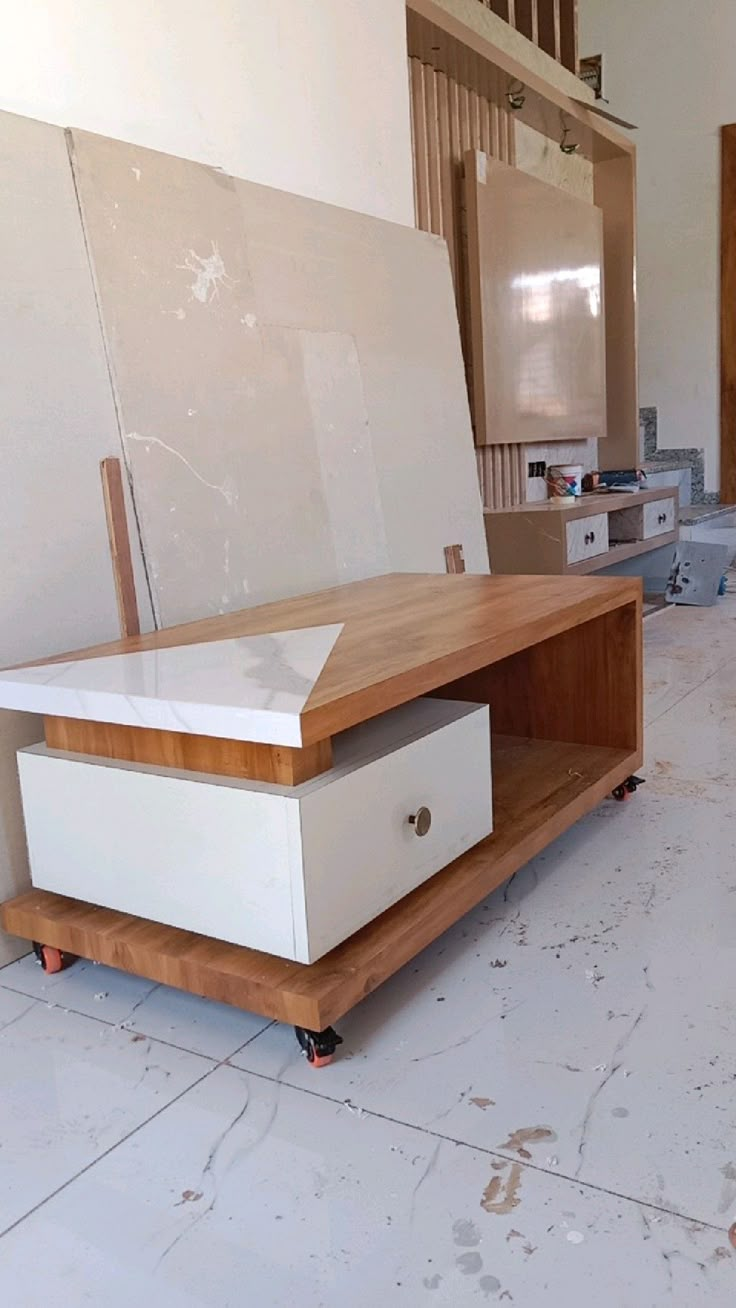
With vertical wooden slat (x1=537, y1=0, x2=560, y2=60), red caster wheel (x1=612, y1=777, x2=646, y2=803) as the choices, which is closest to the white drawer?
red caster wheel (x1=612, y1=777, x2=646, y2=803)

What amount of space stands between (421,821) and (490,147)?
3.03 meters

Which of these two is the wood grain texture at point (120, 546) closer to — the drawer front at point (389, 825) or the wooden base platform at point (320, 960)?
the wooden base platform at point (320, 960)

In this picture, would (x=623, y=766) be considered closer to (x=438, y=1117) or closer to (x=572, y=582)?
(x=572, y=582)

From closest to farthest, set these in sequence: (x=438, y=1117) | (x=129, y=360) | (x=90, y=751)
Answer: (x=438, y=1117), (x=90, y=751), (x=129, y=360)

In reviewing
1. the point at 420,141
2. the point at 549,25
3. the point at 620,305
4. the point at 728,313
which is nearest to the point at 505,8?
the point at 549,25

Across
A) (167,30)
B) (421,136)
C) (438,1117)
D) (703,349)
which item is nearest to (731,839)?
(438,1117)

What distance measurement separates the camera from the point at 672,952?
1428 mm

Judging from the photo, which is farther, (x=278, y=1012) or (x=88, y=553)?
(x=88, y=553)

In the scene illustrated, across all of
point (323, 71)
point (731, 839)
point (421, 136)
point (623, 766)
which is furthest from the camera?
point (421, 136)

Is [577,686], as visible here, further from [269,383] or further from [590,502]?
[590,502]

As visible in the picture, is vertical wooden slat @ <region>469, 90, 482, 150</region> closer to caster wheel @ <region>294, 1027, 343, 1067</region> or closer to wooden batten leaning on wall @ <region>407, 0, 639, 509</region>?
wooden batten leaning on wall @ <region>407, 0, 639, 509</region>

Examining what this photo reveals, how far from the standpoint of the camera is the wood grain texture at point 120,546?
1634 millimetres

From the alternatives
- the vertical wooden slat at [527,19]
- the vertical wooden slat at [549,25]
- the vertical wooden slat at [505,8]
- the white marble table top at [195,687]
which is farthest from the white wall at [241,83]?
the vertical wooden slat at [549,25]

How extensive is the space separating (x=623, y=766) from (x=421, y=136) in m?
2.20
